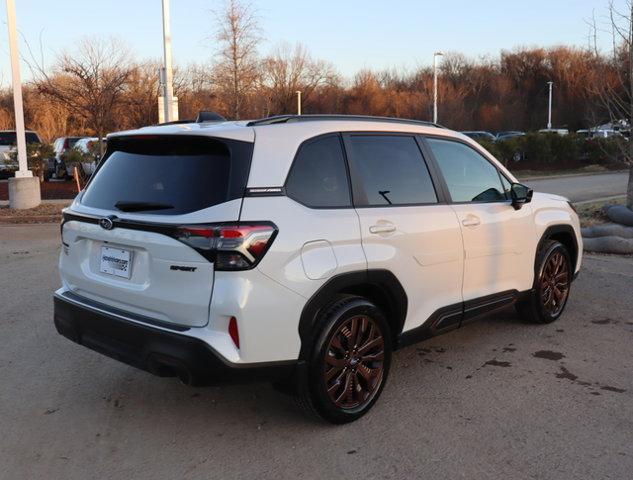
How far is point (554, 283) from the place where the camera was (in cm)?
558

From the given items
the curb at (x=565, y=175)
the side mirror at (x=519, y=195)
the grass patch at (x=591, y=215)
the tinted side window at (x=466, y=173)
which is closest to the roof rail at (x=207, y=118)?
the tinted side window at (x=466, y=173)

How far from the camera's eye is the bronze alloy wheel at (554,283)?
5.45 metres

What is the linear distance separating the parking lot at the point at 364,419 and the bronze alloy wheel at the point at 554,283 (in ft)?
1.10

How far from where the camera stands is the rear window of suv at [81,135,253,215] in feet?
10.6

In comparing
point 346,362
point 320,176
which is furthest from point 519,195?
point 346,362

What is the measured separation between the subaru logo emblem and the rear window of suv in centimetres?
10

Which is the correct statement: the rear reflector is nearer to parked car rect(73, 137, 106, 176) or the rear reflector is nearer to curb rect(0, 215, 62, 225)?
curb rect(0, 215, 62, 225)

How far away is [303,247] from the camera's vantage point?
3.29 m

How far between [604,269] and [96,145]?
16812mm

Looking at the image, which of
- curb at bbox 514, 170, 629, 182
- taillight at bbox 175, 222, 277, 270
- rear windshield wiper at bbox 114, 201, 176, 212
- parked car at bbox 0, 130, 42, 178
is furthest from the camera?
curb at bbox 514, 170, 629, 182

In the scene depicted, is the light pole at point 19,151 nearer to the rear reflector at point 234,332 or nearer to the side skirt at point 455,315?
the side skirt at point 455,315

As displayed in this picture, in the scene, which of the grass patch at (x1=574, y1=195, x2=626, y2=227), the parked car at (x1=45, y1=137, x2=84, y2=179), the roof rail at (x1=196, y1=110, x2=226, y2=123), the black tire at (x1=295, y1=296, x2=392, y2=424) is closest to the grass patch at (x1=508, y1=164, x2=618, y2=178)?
the grass patch at (x1=574, y1=195, x2=626, y2=227)

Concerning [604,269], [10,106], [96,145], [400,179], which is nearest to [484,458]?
[400,179]

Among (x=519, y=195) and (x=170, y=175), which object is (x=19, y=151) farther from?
(x=519, y=195)
